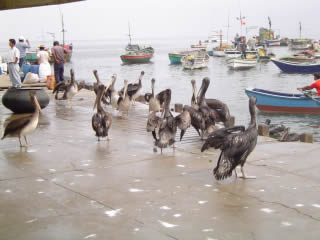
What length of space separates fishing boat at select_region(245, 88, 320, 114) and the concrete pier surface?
1523 cm

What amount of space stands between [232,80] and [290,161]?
157 ft

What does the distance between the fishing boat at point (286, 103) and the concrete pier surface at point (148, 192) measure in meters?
15.2

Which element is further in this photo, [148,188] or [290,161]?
[290,161]

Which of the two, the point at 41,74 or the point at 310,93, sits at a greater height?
the point at 41,74

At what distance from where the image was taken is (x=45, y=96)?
14555mm

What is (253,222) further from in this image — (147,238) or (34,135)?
(34,135)

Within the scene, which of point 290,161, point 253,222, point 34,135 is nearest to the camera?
point 253,222

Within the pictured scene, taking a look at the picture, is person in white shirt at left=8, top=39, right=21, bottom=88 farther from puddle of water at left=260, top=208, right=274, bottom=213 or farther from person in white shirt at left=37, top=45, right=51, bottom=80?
puddle of water at left=260, top=208, right=274, bottom=213

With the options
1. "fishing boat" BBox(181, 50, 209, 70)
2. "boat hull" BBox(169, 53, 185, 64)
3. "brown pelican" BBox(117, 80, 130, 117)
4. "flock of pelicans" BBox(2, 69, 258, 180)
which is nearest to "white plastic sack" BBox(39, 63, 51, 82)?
"flock of pelicans" BBox(2, 69, 258, 180)

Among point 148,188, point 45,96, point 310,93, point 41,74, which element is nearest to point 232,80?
point 310,93

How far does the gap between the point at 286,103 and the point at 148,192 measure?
2030 cm

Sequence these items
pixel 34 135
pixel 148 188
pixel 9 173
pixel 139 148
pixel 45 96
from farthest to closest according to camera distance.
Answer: pixel 45 96
pixel 34 135
pixel 139 148
pixel 9 173
pixel 148 188

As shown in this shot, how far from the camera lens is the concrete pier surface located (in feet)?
17.3

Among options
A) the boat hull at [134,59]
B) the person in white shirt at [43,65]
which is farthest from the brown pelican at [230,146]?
the boat hull at [134,59]
